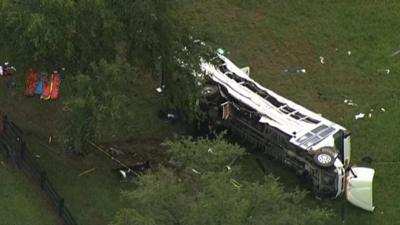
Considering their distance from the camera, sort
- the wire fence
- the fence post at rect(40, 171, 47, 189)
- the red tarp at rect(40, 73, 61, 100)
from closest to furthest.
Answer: the wire fence < the fence post at rect(40, 171, 47, 189) < the red tarp at rect(40, 73, 61, 100)

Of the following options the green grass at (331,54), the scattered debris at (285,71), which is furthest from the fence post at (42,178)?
the scattered debris at (285,71)

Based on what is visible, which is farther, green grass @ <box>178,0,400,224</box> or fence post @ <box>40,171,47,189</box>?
green grass @ <box>178,0,400,224</box>

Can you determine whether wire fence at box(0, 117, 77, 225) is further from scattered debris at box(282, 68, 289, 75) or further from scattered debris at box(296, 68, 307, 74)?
scattered debris at box(296, 68, 307, 74)

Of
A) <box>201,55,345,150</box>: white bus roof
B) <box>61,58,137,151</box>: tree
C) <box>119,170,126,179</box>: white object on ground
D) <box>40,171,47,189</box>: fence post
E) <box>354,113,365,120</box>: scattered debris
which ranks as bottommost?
<box>119,170,126,179</box>: white object on ground

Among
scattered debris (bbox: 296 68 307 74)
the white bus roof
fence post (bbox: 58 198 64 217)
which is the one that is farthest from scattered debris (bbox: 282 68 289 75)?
fence post (bbox: 58 198 64 217)

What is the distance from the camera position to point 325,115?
2244 centimetres

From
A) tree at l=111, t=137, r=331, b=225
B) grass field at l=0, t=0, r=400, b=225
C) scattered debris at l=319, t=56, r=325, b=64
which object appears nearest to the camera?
tree at l=111, t=137, r=331, b=225

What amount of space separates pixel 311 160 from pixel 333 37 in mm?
7724

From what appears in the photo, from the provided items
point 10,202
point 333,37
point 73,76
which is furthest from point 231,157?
A: point 333,37

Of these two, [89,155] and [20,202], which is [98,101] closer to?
[89,155]

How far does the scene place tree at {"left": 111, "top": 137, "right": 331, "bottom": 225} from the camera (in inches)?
545

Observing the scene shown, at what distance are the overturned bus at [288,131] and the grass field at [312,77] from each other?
620mm

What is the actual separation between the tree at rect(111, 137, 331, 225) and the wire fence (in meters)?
3.84

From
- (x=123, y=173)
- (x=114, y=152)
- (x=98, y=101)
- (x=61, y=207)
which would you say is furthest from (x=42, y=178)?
(x=98, y=101)
